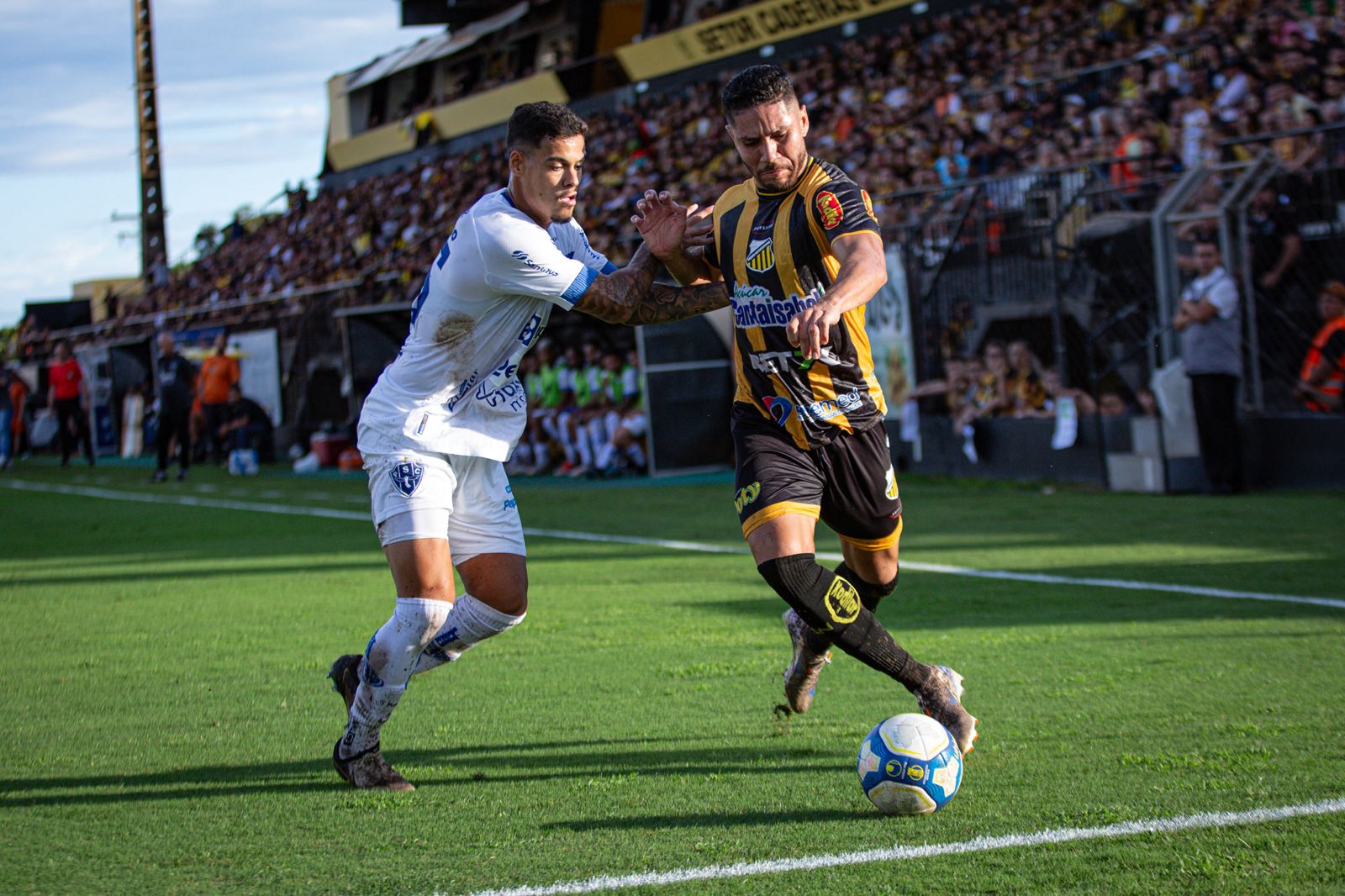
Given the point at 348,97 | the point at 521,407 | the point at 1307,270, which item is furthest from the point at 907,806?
the point at 348,97

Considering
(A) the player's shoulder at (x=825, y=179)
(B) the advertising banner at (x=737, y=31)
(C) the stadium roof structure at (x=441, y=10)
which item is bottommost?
(A) the player's shoulder at (x=825, y=179)

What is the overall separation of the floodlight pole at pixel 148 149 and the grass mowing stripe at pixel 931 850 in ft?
149

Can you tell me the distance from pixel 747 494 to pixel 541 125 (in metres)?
1.42

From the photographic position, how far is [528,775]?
4.63 metres

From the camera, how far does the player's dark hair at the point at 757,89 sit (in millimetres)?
4715

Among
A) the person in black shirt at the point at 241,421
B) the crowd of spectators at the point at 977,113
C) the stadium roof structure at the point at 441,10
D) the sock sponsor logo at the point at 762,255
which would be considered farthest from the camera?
the stadium roof structure at the point at 441,10

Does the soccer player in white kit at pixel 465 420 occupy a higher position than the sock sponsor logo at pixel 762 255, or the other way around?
the sock sponsor logo at pixel 762 255

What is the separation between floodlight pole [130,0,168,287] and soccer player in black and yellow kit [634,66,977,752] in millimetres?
43819

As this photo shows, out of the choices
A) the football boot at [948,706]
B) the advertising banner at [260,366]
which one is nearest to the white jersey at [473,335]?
the football boot at [948,706]

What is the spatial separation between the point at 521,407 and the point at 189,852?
6.07 feet

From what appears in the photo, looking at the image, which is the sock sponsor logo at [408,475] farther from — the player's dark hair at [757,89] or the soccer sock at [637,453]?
the soccer sock at [637,453]

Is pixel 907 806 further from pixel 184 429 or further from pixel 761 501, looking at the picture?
pixel 184 429

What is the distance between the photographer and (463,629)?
15.7 feet

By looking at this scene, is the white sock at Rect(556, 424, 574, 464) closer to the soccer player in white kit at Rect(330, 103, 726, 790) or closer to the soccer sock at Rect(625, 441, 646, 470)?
the soccer sock at Rect(625, 441, 646, 470)
